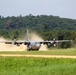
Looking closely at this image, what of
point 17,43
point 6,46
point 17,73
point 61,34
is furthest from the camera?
point 61,34

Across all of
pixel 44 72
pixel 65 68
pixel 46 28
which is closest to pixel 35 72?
pixel 44 72

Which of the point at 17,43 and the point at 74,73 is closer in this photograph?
the point at 74,73

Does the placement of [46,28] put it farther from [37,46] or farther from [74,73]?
[74,73]

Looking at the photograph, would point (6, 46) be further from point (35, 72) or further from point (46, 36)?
point (35, 72)

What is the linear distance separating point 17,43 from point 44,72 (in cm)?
5500

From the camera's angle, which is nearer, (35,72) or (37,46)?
(35,72)

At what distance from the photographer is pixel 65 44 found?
4048 inches

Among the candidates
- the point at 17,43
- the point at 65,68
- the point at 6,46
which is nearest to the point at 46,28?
the point at 6,46

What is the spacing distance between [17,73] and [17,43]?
54931 millimetres

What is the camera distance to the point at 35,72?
2527cm

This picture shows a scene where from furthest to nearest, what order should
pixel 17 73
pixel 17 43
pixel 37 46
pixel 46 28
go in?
pixel 46 28 < pixel 17 43 < pixel 37 46 < pixel 17 73

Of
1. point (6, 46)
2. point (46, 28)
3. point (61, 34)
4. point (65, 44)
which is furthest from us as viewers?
point (46, 28)

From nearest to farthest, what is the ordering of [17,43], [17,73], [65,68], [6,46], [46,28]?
[17,73]
[65,68]
[17,43]
[6,46]
[46,28]

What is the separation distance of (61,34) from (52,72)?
9763cm
